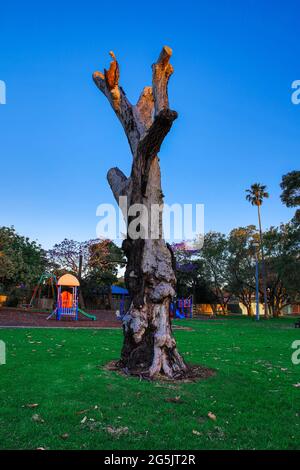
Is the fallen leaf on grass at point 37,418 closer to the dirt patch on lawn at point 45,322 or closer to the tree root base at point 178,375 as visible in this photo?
the tree root base at point 178,375

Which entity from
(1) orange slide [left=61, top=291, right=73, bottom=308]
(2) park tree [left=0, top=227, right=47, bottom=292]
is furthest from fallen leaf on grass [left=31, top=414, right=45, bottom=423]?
(2) park tree [left=0, top=227, right=47, bottom=292]

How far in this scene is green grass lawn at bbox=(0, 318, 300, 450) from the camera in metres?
3.98

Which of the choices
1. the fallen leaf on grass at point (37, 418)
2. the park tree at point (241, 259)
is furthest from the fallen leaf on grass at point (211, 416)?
the park tree at point (241, 259)

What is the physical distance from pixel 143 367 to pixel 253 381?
1.99m

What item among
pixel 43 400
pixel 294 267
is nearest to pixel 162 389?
pixel 43 400

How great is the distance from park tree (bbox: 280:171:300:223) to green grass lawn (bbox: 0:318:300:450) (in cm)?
2431

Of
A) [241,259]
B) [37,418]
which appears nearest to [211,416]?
[37,418]

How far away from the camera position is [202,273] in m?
50.1

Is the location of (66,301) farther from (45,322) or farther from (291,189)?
(291,189)

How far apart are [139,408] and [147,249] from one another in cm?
357

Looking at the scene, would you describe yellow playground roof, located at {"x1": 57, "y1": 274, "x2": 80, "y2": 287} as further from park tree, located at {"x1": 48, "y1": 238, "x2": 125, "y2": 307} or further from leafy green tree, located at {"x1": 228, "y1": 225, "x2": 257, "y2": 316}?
leafy green tree, located at {"x1": 228, "y1": 225, "x2": 257, "y2": 316}

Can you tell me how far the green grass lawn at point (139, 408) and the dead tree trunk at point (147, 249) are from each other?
0.71 meters

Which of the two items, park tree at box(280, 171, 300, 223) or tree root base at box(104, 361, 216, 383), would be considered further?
park tree at box(280, 171, 300, 223)

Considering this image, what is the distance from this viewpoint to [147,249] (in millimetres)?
8008
